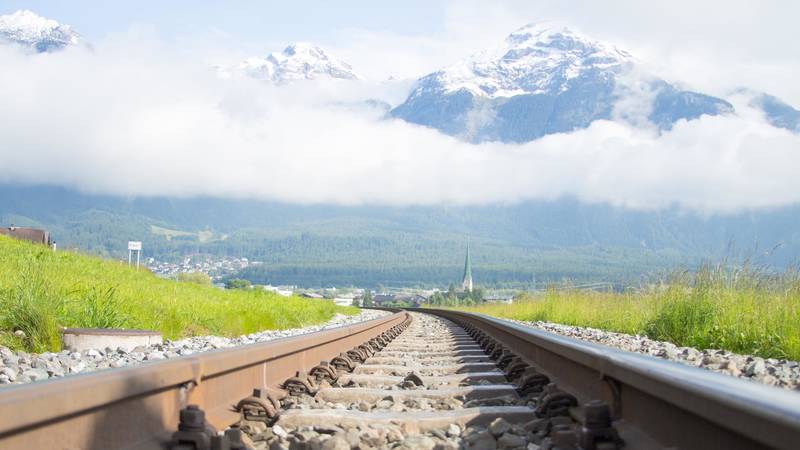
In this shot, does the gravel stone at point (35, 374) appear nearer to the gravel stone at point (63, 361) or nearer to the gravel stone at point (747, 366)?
the gravel stone at point (63, 361)

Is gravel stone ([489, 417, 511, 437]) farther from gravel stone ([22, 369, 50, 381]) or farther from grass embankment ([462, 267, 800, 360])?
grass embankment ([462, 267, 800, 360])

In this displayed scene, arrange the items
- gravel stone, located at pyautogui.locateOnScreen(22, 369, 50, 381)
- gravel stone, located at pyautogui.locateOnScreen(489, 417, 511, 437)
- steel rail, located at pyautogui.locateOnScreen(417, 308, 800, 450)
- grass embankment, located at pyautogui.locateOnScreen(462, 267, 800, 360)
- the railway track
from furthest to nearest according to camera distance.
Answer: grass embankment, located at pyautogui.locateOnScreen(462, 267, 800, 360), gravel stone, located at pyautogui.locateOnScreen(22, 369, 50, 381), gravel stone, located at pyautogui.locateOnScreen(489, 417, 511, 437), the railway track, steel rail, located at pyautogui.locateOnScreen(417, 308, 800, 450)

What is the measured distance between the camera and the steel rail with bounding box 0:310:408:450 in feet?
6.91

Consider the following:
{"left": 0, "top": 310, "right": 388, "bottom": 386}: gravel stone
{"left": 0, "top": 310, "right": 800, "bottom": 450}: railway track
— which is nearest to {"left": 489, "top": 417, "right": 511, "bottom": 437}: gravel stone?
{"left": 0, "top": 310, "right": 800, "bottom": 450}: railway track

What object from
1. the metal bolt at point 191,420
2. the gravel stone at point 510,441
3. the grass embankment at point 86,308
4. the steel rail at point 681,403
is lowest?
the grass embankment at point 86,308

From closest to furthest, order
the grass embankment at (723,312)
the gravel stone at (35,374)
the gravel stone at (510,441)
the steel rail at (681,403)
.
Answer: the steel rail at (681,403) → the gravel stone at (510,441) → the gravel stone at (35,374) → the grass embankment at (723,312)

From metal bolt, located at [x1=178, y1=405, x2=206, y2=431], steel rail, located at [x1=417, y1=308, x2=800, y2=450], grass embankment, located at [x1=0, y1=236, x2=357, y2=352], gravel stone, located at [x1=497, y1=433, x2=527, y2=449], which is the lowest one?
grass embankment, located at [x1=0, y1=236, x2=357, y2=352]

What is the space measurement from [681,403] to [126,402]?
5.63 ft

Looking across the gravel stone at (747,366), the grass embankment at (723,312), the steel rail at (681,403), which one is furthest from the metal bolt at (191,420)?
the grass embankment at (723,312)

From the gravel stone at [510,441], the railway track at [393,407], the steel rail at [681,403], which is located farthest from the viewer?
the gravel stone at [510,441]

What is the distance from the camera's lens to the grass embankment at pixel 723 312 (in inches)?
307

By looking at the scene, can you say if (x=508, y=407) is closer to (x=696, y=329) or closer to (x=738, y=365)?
(x=738, y=365)

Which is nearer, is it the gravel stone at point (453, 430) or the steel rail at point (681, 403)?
the steel rail at point (681, 403)

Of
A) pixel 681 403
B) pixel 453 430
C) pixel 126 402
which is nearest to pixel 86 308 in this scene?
pixel 453 430
